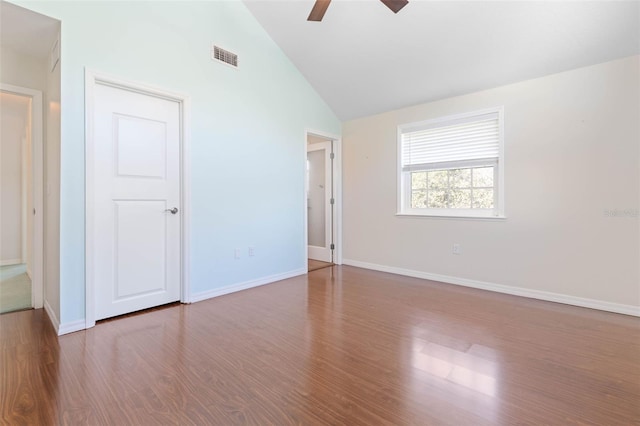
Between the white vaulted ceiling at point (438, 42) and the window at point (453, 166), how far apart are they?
15.7 inches

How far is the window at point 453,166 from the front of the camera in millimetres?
3658

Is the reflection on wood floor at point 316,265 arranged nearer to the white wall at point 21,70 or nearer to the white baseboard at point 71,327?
the white baseboard at point 71,327

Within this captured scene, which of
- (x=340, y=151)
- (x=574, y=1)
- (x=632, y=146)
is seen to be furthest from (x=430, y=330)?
(x=340, y=151)

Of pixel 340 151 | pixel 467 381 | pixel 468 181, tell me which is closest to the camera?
pixel 467 381

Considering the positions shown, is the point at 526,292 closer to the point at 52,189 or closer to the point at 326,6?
the point at 326,6

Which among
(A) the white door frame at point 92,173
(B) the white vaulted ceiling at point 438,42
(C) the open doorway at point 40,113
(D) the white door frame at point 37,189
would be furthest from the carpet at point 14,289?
(B) the white vaulted ceiling at point 438,42

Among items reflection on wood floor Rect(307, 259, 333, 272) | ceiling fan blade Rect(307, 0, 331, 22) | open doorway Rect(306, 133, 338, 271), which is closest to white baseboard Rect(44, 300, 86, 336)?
reflection on wood floor Rect(307, 259, 333, 272)

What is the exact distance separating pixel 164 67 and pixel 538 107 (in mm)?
3923

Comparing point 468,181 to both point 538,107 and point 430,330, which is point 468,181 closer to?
point 538,107

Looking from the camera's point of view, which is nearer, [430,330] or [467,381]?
[467,381]

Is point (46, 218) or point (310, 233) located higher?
point (46, 218)

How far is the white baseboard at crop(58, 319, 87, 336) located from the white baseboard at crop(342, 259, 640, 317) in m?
3.59

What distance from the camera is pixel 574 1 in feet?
8.32

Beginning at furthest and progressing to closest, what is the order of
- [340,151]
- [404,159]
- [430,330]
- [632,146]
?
[340,151]
[404,159]
[632,146]
[430,330]
